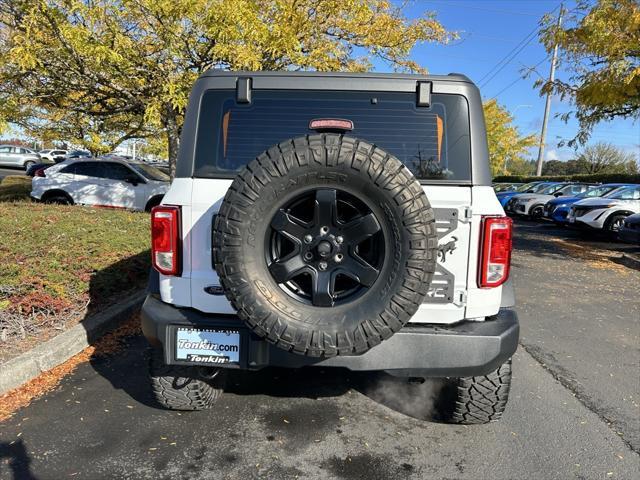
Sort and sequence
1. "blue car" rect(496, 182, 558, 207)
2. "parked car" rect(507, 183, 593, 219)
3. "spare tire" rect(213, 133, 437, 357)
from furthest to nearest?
"blue car" rect(496, 182, 558, 207) → "parked car" rect(507, 183, 593, 219) → "spare tire" rect(213, 133, 437, 357)

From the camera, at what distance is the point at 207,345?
102 inches

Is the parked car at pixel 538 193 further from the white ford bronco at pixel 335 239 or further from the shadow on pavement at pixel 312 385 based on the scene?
the white ford bronco at pixel 335 239

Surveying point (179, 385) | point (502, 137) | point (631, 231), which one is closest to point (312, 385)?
point (179, 385)

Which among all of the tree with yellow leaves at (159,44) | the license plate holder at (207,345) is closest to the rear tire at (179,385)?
the license plate holder at (207,345)

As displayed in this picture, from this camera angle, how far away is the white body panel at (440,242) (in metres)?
2.57

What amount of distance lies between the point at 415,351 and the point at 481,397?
74 centimetres

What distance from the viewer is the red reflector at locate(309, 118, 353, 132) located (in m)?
2.52

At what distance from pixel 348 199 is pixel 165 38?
6.66 meters

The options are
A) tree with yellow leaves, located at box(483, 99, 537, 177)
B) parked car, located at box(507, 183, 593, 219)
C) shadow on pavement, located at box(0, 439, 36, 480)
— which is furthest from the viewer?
tree with yellow leaves, located at box(483, 99, 537, 177)

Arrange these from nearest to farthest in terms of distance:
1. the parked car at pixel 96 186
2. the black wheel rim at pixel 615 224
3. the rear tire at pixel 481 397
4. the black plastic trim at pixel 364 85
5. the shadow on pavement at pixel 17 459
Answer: the shadow on pavement at pixel 17 459 → the black plastic trim at pixel 364 85 → the rear tire at pixel 481 397 → the parked car at pixel 96 186 → the black wheel rim at pixel 615 224

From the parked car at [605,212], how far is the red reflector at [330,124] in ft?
40.9

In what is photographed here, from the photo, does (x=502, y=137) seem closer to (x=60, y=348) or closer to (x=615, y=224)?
(x=615, y=224)

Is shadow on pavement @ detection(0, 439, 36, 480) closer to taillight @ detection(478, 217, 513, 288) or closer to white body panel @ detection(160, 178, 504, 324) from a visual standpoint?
white body panel @ detection(160, 178, 504, 324)

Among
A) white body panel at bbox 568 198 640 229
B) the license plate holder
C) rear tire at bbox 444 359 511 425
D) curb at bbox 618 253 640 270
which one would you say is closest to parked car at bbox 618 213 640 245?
curb at bbox 618 253 640 270
